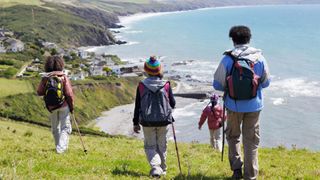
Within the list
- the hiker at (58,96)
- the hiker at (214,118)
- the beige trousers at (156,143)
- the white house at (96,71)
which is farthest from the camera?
the white house at (96,71)

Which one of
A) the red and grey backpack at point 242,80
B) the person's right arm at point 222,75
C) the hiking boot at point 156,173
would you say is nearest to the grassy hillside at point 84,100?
the hiking boot at point 156,173

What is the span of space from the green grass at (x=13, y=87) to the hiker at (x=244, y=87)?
77.4 metres

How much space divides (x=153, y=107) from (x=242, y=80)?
199 centimetres

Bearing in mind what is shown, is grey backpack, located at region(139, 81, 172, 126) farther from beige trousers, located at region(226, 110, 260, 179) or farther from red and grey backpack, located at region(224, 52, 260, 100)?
red and grey backpack, located at region(224, 52, 260, 100)

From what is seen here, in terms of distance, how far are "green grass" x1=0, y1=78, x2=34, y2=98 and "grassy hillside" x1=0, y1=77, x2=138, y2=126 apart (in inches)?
25.5

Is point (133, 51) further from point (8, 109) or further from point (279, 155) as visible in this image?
point (279, 155)

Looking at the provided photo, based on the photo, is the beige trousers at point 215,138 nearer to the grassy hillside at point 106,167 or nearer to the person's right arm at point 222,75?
the grassy hillside at point 106,167

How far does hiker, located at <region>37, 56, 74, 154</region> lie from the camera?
37.6 ft

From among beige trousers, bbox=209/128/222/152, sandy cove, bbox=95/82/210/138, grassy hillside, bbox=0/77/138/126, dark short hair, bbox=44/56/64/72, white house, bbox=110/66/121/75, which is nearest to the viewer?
dark short hair, bbox=44/56/64/72

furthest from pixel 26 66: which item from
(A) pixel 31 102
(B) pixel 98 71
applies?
(A) pixel 31 102

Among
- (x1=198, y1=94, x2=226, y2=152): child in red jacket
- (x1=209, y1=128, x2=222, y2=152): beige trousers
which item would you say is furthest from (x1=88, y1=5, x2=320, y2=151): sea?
(x1=198, y1=94, x2=226, y2=152): child in red jacket

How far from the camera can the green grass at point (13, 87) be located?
8344cm

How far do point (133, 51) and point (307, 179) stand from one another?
177m

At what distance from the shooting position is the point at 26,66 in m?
120
